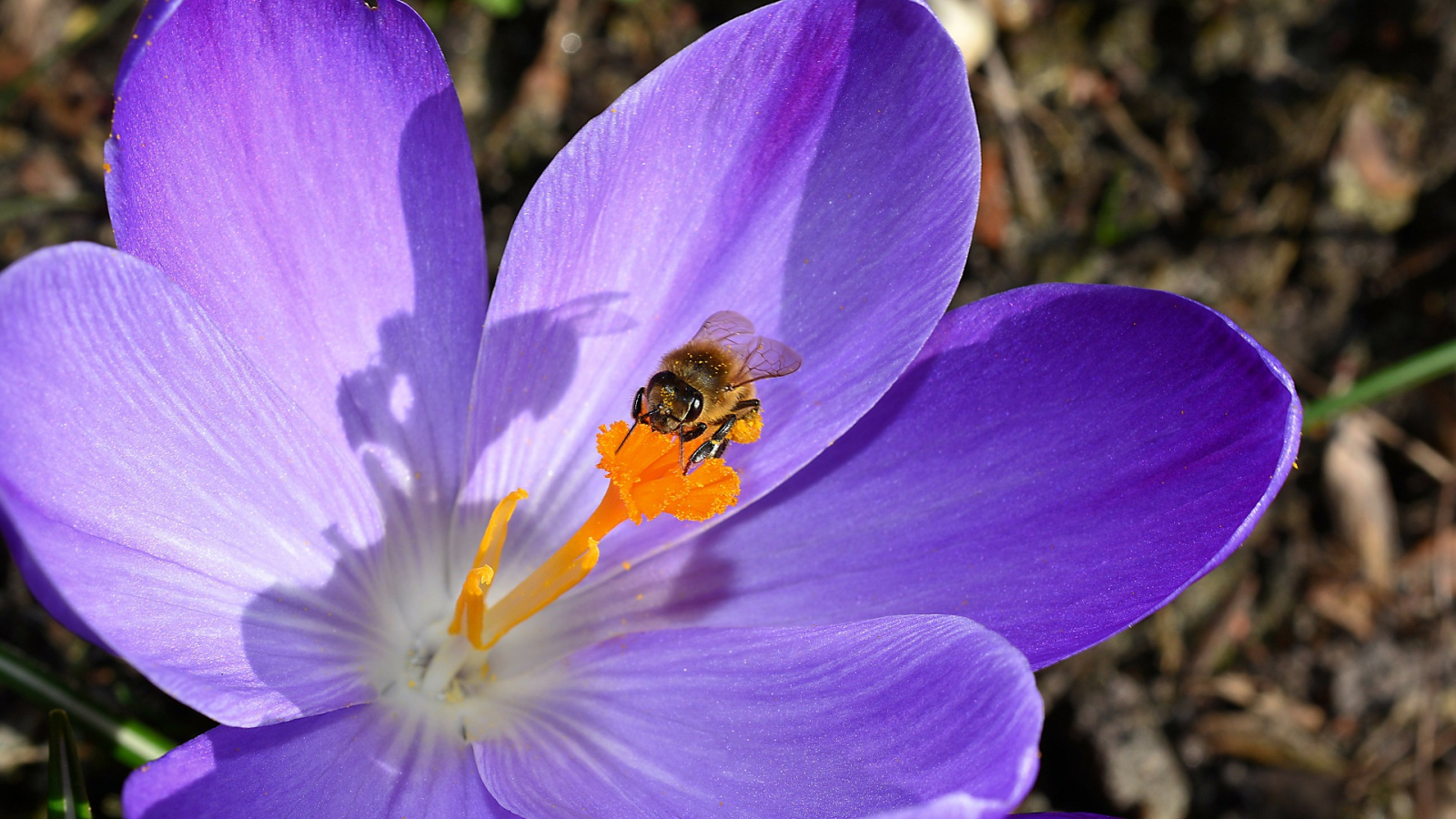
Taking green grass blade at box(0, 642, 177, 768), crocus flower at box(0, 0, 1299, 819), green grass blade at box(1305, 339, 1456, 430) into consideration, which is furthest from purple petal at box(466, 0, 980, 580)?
green grass blade at box(1305, 339, 1456, 430)

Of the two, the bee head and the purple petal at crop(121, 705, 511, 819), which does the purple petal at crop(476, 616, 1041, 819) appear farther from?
the bee head

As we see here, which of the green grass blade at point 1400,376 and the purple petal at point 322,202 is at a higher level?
the purple petal at point 322,202

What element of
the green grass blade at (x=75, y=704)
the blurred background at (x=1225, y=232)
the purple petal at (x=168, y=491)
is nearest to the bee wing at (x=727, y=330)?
the purple petal at (x=168, y=491)

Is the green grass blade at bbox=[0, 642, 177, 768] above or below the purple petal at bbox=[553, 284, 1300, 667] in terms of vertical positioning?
above

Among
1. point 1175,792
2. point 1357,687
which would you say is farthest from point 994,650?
point 1357,687

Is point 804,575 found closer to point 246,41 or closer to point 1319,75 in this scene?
point 246,41

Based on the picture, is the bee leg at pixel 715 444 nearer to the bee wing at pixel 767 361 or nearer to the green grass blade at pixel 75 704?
the bee wing at pixel 767 361

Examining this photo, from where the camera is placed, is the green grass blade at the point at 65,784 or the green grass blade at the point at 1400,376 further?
the green grass blade at the point at 1400,376
